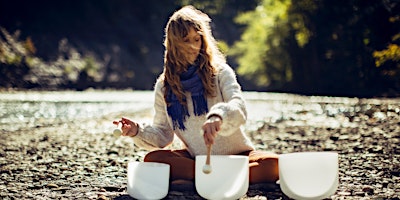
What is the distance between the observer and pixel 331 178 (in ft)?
11.2

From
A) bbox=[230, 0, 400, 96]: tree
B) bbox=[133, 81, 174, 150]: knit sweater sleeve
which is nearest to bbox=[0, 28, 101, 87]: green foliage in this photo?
bbox=[230, 0, 400, 96]: tree

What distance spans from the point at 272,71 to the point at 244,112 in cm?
2115

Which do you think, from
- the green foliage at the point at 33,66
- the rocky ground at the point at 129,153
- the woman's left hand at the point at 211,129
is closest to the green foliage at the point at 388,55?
the rocky ground at the point at 129,153

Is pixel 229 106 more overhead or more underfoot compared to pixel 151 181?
more overhead

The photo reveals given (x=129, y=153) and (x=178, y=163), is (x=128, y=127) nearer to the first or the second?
(x=178, y=163)

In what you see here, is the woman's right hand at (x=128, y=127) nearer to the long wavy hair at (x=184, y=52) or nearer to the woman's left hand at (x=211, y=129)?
the long wavy hair at (x=184, y=52)

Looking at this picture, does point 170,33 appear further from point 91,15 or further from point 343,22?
point 91,15

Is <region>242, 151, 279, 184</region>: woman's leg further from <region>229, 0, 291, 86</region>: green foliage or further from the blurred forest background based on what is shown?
<region>229, 0, 291, 86</region>: green foliage

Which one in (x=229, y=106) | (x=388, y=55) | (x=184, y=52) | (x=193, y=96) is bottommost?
(x=229, y=106)

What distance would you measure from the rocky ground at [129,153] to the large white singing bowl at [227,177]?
0.90 ft

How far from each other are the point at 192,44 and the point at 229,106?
537 mm

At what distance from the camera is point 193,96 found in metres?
3.86

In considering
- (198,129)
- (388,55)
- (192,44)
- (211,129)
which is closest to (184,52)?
(192,44)

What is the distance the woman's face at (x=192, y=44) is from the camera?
3809mm
